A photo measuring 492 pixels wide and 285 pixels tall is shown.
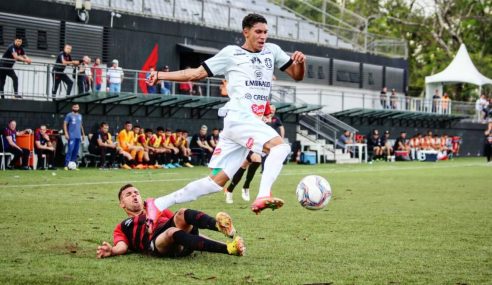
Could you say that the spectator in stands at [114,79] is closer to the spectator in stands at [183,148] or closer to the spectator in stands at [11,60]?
the spectator in stands at [183,148]

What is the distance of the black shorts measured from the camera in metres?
7.64

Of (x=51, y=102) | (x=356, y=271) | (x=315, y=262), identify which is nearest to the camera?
(x=356, y=271)

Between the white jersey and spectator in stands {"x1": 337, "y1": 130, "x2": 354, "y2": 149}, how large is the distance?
97.2 feet

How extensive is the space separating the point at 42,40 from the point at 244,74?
22.5 m

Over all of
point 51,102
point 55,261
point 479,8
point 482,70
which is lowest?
point 55,261

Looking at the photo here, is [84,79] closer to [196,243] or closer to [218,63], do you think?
[218,63]

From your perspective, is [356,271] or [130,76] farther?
[130,76]

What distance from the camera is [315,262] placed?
7629mm

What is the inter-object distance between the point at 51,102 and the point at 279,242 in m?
18.6

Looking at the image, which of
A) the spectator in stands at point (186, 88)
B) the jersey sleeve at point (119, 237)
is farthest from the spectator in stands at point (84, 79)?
the jersey sleeve at point (119, 237)

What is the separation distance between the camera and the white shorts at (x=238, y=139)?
28.5ft

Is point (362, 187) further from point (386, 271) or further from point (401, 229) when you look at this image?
point (386, 271)

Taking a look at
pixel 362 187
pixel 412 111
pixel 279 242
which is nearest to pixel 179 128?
pixel 362 187

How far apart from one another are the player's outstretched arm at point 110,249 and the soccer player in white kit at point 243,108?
912 mm
